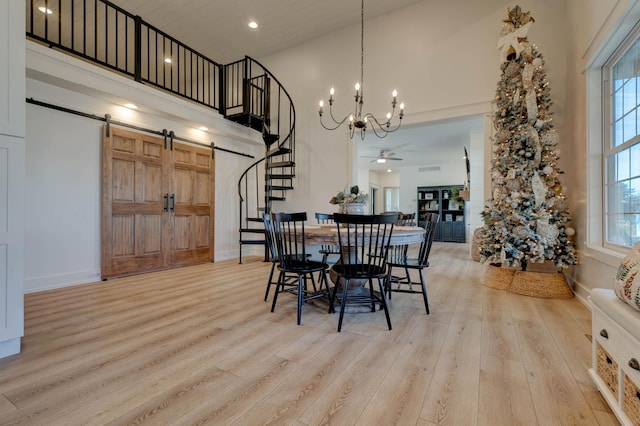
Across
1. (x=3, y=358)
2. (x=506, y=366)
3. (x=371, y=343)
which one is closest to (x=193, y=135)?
(x=3, y=358)

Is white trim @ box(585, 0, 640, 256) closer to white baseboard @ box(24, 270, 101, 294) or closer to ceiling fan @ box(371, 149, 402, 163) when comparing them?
ceiling fan @ box(371, 149, 402, 163)

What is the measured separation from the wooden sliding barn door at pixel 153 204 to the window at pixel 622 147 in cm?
538

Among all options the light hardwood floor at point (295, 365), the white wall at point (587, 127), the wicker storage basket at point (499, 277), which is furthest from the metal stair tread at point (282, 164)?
the white wall at point (587, 127)

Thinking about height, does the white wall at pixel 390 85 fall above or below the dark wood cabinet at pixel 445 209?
above

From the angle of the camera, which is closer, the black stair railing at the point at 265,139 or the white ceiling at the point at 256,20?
the white ceiling at the point at 256,20

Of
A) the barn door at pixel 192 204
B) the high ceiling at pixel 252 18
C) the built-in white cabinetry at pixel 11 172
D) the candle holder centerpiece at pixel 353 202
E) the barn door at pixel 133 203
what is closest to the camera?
the built-in white cabinetry at pixel 11 172

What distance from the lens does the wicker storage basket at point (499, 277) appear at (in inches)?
138

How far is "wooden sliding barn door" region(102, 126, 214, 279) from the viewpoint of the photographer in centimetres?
401

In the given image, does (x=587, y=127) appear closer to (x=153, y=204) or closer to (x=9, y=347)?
(x=9, y=347)

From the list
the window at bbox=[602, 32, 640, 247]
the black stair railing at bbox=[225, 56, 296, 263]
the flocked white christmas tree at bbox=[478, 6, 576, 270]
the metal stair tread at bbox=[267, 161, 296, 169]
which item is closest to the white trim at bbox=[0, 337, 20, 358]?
the black stair railing at bbox=[225, 56, 296, 263]

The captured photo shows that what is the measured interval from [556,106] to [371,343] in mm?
3863

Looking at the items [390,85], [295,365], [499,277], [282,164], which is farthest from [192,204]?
[499,277]

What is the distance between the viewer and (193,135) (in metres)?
5.11

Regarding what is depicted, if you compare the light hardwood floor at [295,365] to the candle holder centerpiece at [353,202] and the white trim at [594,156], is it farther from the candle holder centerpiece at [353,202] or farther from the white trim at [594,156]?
the candle holder centerpiece at [353,202]
